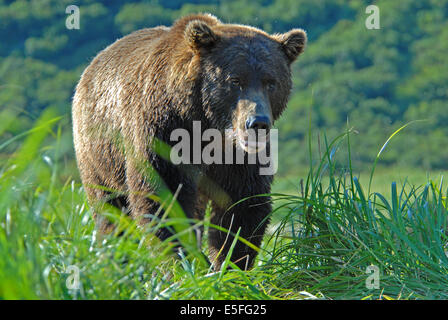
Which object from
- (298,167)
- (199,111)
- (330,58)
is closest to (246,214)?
(199,111)

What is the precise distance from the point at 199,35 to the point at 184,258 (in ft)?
7.01

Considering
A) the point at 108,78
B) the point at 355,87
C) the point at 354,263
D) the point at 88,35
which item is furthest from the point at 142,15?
the point at 354,263

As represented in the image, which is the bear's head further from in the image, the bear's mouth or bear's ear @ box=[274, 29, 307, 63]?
bear's ear @ box=[274, 29, 307, 63]

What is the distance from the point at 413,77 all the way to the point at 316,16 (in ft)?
26.5

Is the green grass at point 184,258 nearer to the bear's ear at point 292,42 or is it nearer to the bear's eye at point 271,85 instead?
the bear's eye at point 271,85

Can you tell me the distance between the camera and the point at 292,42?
231 inches

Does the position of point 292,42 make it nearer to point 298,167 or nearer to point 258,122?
point 258,122

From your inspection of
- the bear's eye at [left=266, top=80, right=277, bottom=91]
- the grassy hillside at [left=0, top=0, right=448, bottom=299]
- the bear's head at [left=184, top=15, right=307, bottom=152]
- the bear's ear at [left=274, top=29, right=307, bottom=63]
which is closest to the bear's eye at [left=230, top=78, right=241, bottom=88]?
the bear's head at [left=184, top=15, right=307, bottom=152]

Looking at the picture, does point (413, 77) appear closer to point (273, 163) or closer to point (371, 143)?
point (371, 143)

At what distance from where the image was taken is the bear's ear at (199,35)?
5496mm

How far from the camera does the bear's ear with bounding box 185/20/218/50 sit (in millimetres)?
5496

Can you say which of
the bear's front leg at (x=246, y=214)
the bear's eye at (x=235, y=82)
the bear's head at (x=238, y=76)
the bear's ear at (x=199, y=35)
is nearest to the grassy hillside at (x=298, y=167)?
the bear's front leg at (x=246, y=214)

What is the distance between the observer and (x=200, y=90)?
18.1 feet

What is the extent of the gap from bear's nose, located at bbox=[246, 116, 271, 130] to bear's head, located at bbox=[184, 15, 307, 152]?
2 centimetres
